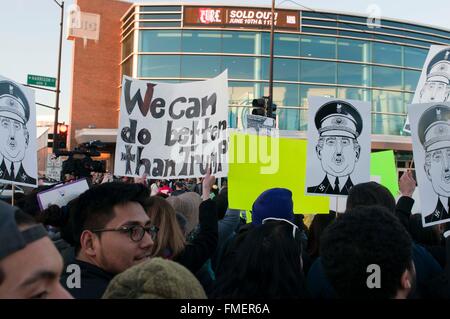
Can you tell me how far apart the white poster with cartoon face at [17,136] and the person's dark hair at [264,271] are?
2963 mm

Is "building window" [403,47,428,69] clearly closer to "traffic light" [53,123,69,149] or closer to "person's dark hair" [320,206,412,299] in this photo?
"traffic light" [53,123,69,149]

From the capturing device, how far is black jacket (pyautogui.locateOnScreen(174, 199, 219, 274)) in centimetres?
271

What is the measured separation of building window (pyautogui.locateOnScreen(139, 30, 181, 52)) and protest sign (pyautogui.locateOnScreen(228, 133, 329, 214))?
72.5ft

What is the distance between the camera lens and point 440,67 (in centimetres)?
672

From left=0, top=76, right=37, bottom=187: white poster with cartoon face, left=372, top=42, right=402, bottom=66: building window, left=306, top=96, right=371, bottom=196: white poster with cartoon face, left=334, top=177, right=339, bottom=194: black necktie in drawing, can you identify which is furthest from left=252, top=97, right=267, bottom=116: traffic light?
left=372, top=42, right=402, bottom=66: building window

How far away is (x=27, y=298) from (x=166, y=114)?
3901mm

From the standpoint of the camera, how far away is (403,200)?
12.4 ft

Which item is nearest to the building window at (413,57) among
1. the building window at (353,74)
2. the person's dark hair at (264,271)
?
the building window at (353,74)

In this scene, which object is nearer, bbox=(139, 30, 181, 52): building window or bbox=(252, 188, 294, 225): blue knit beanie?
bbox=(252, 188, 294, 225): blue knit beanie

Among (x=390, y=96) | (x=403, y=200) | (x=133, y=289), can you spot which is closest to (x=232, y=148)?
(x=403, y=200)

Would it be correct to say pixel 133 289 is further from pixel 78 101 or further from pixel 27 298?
pixel 78 101

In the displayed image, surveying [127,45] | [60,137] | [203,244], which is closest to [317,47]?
[127,45]

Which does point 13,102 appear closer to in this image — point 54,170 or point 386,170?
point 386,170

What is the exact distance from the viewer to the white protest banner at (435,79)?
660 cm
